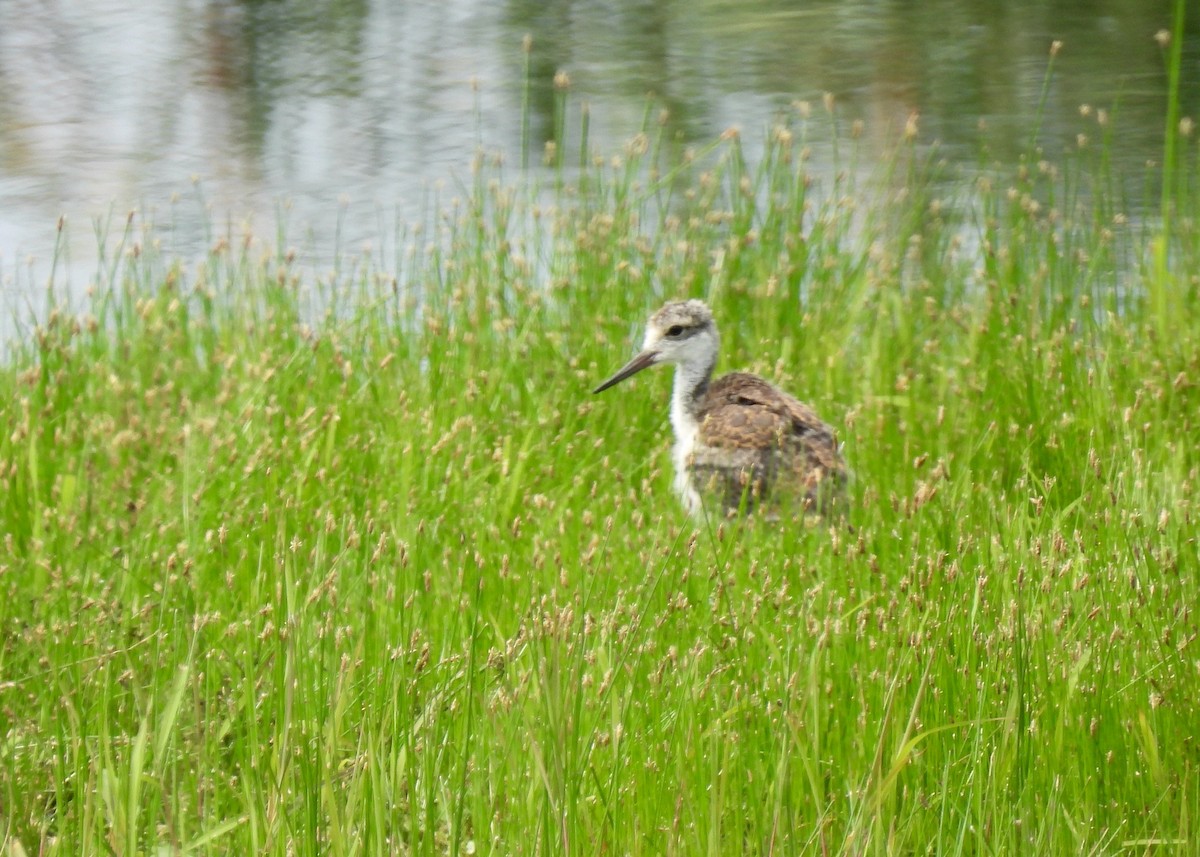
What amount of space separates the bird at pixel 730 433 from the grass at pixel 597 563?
18 centimetres

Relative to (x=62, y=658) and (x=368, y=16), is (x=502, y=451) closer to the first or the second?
(x=62, y=658)

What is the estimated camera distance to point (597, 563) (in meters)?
4.21

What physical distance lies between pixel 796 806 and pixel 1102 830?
2.17 feet

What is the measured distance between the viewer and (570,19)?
15273mm

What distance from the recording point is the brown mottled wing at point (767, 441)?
573 centimetres

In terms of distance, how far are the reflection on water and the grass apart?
334 cm

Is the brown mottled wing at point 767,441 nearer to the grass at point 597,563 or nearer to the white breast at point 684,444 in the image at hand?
the white breast at point 684,444

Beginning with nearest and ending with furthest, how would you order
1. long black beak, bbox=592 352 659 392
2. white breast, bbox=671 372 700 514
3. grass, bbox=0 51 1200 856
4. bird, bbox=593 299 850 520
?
grass, bbox=0 51 1200 856
bird, bbox=593 299 850 520
white breast, bbox=671 372 700 514
long black beak, bbox=592 352 659 392

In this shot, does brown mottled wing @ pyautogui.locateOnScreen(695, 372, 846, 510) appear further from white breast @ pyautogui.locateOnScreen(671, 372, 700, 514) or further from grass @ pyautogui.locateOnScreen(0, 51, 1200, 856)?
grass @ pyautogui.locateOnScreen(0, 51, 1200, 856)

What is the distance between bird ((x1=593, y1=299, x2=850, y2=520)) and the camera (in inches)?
225

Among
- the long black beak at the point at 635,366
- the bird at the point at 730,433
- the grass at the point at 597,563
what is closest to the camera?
the grass at the point at 597,563

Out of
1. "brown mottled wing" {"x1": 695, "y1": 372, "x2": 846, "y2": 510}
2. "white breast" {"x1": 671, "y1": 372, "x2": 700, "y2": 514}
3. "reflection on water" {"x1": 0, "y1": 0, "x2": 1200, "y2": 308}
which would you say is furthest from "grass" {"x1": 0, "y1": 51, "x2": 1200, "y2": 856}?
"reflection on water" {"x1": 0, "y1": 0, "x2": 1200, "y2": 308}

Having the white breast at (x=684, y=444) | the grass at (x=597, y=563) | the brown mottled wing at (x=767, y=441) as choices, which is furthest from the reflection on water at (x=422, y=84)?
the brown mottled wing at (x=767, y=441)

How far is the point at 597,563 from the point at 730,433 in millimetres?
1900
